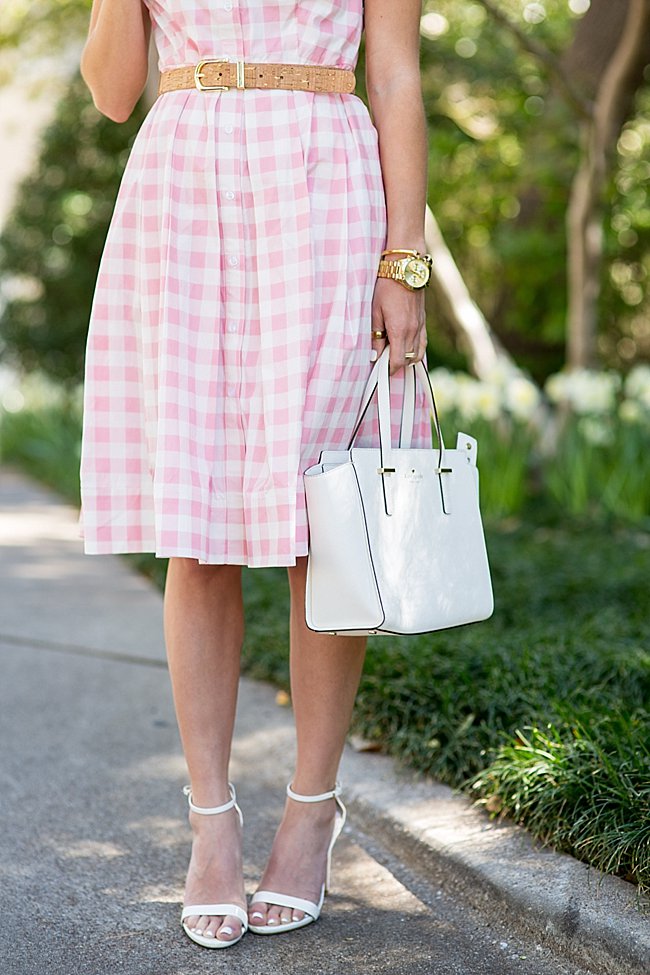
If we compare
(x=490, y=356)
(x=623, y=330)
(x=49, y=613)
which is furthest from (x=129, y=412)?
(x=623, y=330)

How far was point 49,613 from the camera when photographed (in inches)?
156

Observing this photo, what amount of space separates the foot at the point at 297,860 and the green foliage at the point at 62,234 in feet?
28.2

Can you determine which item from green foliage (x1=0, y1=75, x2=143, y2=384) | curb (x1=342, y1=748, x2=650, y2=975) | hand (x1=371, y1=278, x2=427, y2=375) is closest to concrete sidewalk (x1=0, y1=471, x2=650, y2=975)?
curb (x1=342, y1=748, x2=650, y2=975)

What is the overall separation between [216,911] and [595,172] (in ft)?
14.7

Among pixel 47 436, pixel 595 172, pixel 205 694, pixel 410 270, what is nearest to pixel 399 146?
pixel 410 270

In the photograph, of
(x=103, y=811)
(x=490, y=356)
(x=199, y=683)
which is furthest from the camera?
(x=490, y=356)

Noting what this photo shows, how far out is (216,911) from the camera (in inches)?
69.8

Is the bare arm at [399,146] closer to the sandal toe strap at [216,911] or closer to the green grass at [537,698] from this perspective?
the green grass at [537,698]

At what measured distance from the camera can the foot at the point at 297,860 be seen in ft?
5.96

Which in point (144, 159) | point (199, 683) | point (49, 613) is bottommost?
point (49, 613)

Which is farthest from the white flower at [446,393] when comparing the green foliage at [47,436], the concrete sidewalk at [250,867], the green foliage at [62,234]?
the green foliage at [62,234]

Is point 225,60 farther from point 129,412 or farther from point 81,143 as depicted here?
point 81,143

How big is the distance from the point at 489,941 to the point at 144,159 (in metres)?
1.28

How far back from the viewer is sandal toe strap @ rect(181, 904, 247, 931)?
1.77m
